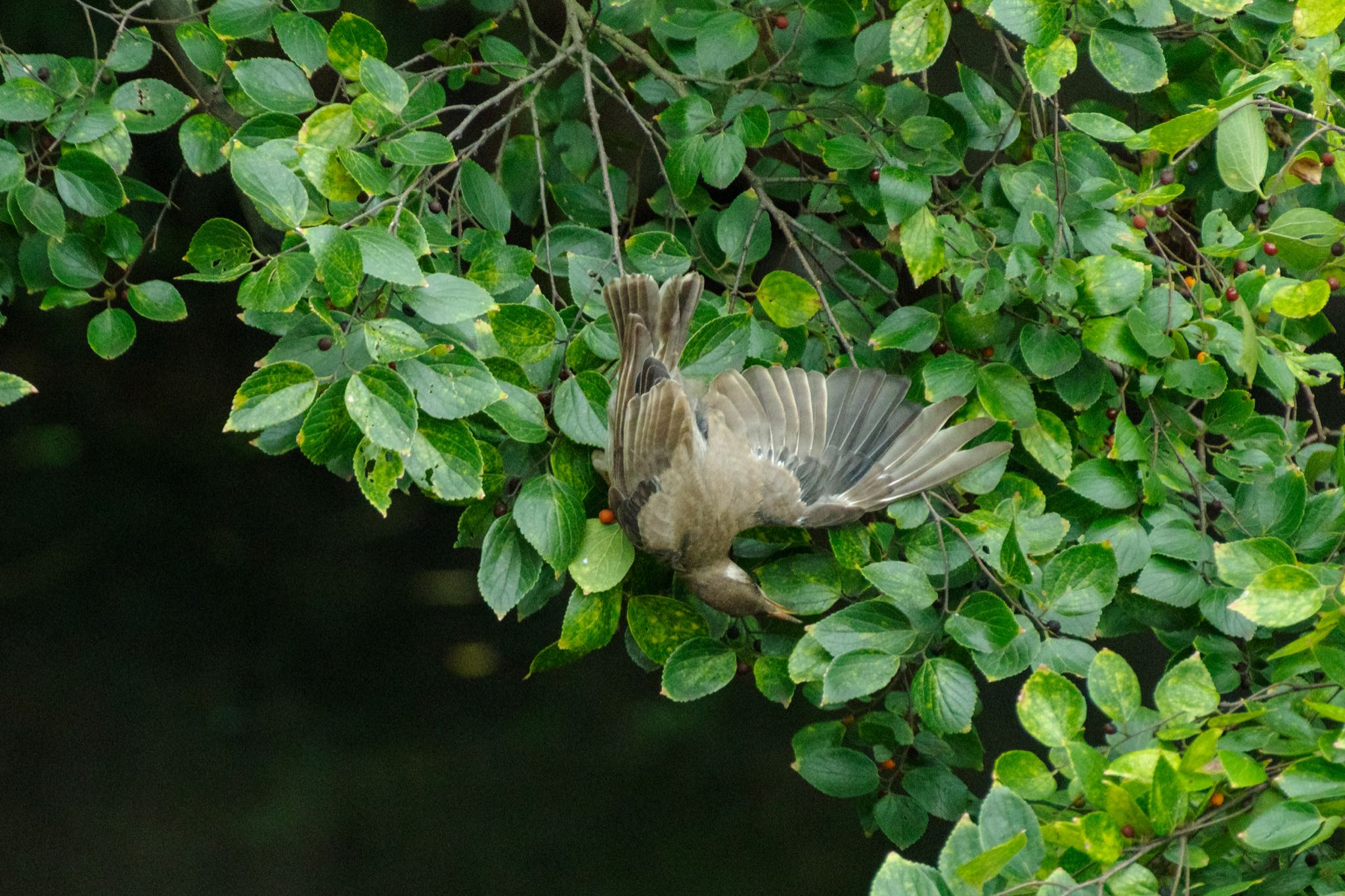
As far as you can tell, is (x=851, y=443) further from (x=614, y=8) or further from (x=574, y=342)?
(x=614, y=8)

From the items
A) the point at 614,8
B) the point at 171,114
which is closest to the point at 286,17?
the point at 171,114

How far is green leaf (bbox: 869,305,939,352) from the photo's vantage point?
1098 millimetres

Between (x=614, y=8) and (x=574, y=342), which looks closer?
(x=574, y=342)

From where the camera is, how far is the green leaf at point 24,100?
1.04 m

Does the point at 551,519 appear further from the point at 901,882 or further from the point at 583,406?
the point at 901,882

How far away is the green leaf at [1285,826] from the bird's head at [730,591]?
469mm

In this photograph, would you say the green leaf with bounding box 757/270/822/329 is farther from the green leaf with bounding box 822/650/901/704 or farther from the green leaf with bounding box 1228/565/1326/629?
the green leaf with bounding box 1228/565/1326/629

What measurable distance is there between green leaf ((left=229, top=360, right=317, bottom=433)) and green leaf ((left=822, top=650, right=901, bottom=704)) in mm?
479

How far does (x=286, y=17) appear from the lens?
41.9 inches

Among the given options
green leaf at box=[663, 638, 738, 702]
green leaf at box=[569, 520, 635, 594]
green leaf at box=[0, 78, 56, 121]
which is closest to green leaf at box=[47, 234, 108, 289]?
green leaf at box=[0, 78, 56, 121]

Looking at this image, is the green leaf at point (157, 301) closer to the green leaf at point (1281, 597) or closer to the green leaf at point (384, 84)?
the green leaf at point (384, 84)

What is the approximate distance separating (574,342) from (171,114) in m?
0.50

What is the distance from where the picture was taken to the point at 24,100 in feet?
3.43

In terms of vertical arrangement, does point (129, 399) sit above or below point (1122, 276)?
below
